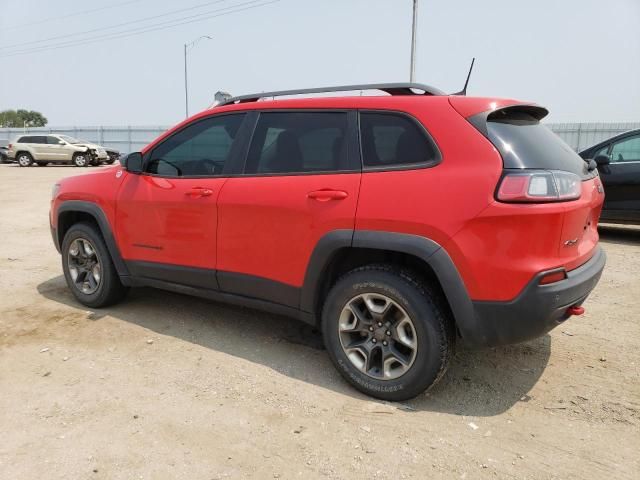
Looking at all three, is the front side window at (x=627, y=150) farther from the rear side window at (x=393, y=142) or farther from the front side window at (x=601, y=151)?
the rear side window at (x=393, y=142)

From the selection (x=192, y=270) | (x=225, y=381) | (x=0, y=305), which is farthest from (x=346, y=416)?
(x=0, y=305)

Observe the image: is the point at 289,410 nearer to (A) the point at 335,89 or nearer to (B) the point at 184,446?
(B) the point at 184,446

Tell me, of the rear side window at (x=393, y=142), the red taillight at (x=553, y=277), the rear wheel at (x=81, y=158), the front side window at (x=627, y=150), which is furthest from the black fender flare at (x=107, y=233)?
the rear wheel at (x=81, y=158)

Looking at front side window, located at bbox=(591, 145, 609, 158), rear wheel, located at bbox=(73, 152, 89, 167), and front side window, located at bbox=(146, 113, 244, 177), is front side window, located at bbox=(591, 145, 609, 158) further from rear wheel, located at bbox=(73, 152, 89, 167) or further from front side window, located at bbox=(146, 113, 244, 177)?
rear wheel, located at bbox=(73, 152, 89, 167)

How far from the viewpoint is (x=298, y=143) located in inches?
131

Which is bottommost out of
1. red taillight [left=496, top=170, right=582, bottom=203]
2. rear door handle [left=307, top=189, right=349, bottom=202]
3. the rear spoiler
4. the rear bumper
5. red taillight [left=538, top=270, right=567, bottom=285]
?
the rear bumper

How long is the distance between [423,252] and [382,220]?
296 mm

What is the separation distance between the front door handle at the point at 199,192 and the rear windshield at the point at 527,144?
189 cm

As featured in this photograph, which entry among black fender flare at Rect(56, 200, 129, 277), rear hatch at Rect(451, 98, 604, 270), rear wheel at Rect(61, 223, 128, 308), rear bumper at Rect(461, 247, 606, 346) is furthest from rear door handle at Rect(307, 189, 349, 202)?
rear wheel at Rect(61, 223, 128, 308)

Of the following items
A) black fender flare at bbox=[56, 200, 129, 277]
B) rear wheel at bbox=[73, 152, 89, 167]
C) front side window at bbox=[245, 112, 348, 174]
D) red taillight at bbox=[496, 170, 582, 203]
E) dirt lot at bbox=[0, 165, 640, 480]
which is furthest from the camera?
rear wheel at bbox=[73, 152, 89, 167]

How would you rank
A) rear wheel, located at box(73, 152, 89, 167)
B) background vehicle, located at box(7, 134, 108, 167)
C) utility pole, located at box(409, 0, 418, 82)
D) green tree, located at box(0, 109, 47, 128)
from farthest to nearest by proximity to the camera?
green tree, located at box(0, 109, 47, 128) < rear wheel, located at box(73, 152, 89, 167) < background vehicle, located at box(7, 134, 108, 167) < utility pole, located at box(409, 0, 418, 82)

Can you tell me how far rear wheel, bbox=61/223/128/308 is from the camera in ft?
14.2

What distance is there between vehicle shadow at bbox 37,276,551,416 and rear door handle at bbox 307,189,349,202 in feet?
3.73

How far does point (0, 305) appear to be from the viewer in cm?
459
